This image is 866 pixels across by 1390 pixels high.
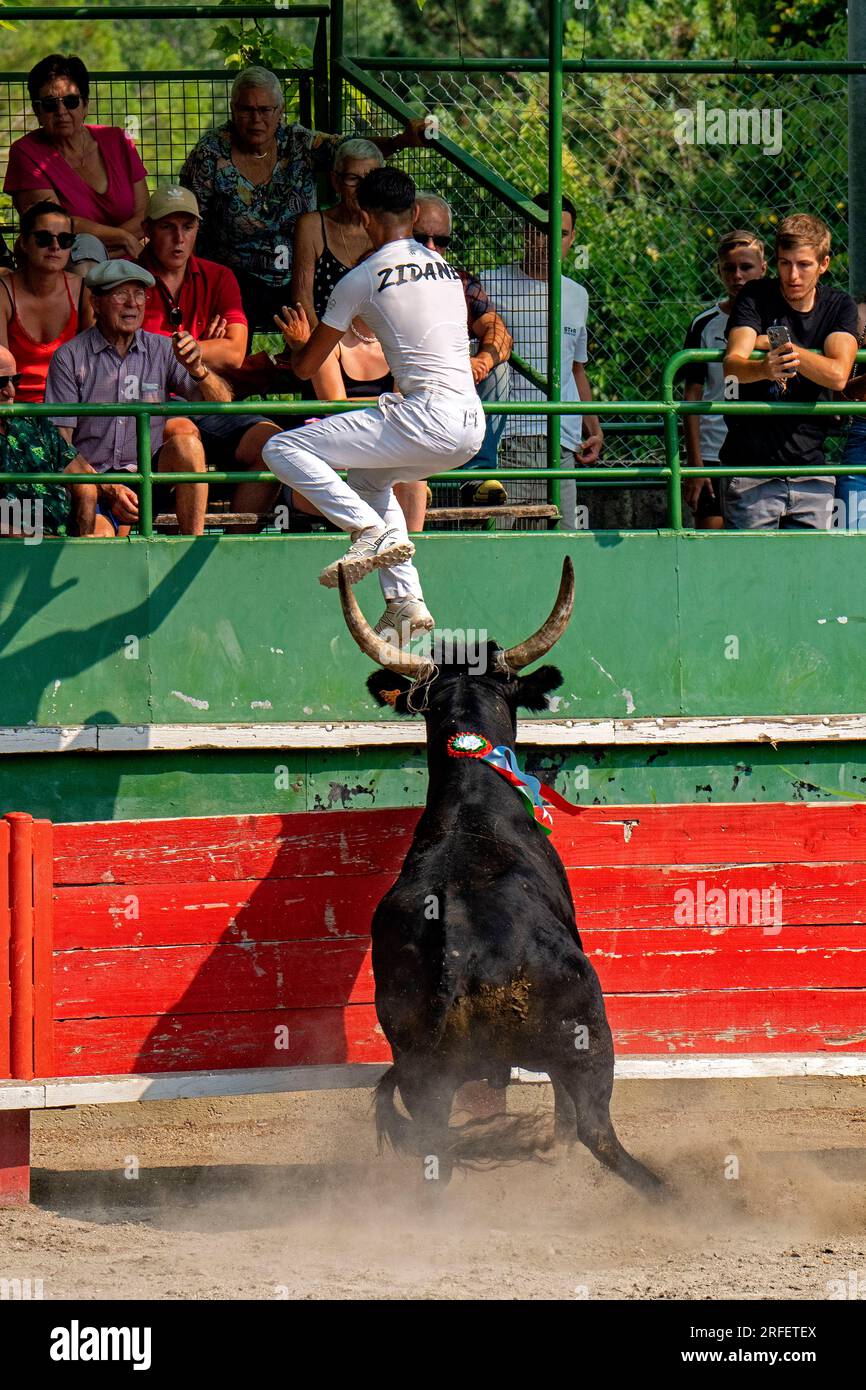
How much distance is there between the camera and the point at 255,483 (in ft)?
28.0

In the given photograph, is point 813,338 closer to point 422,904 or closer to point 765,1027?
point 765,1027

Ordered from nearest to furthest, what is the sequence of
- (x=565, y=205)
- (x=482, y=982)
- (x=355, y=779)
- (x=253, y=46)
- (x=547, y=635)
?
(x=482, y=982)
(x=547, y=635)
(x=355, y=779)
(x=565, y=205)
(x=253, y=46)

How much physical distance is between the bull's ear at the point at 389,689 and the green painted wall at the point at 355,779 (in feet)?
4.74

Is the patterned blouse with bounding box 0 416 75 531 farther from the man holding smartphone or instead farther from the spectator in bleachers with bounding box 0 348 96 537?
the man holding smartphone

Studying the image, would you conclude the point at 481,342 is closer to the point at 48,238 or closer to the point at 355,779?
the point at 48,238

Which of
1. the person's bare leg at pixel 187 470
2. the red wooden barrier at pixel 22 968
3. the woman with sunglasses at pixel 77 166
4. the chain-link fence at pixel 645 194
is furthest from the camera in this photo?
the chain-link fence at pixel 645 194

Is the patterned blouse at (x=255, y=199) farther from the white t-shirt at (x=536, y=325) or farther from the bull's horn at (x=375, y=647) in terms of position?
the bull's horn at (x=375, y=647)

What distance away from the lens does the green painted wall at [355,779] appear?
7.98 meters

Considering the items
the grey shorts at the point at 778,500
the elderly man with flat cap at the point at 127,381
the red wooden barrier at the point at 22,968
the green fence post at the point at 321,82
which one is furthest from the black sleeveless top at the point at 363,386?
the red wooden barrier at the point at 22,968

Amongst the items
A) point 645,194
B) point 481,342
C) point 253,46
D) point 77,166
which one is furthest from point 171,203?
point 645,194

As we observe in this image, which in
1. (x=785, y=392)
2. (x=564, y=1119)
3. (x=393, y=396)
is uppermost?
(x=785, y=392)

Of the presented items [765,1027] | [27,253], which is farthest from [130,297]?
[765,1027]

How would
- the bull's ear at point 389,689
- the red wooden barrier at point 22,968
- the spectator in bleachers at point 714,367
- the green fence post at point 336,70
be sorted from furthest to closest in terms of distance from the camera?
the green fence post at point 336,70 → the spectator in bleachers at point 714,367 → the bull's ear at point 389,689 → the red wooden barrier at point 22,968

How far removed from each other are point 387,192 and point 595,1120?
342cm
